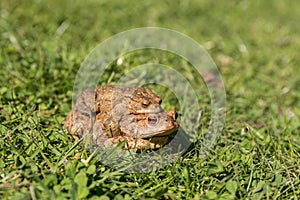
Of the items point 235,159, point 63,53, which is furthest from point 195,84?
point 235,159

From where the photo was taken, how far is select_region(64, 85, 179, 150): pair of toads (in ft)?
11.1

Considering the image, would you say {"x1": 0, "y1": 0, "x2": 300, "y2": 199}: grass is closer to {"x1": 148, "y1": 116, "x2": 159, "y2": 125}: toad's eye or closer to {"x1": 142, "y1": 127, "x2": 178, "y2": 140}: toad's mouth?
{"x1": 142, "y1": 127, "x2": 178, "y2": 140}: toad's mouth

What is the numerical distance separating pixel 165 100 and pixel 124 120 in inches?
40.9

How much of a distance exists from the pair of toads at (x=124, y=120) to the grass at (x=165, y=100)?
0.73ft

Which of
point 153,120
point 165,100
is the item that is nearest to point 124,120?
point 153,120

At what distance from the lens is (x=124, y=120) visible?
3486mm

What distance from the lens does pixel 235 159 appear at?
11.2ft

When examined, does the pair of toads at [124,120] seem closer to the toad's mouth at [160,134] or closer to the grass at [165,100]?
the toad's mouth at [160,134]

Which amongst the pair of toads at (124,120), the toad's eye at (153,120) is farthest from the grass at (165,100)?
the toad's eye at (153,120)

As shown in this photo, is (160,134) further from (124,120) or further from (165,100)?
(165,100)

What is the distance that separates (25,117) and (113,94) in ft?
2.70

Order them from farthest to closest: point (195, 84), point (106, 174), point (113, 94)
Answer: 1. point (195, 84)
2. point (113, 94)
3. point (106, 174)

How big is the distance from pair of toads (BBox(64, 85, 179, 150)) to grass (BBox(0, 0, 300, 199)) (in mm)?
221

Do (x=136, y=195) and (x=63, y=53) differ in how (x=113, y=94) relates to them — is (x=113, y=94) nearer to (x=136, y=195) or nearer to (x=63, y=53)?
(x=136, y=195)
